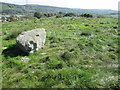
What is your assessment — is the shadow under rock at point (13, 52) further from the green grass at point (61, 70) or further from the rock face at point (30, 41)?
the rock face at point (30, 41)

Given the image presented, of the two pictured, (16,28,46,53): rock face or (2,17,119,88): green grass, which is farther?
(16,28,46,53): rock face

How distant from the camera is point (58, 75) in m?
7.24

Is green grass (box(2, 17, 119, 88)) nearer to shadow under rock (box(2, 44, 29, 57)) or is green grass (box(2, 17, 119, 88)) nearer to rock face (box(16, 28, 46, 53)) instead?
shadow under rock (box(2, 44, 29, 57))

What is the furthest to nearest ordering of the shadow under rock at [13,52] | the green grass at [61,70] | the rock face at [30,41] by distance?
the shadow under rock at [13,52] < the rock face at [30,41] < the green grass at [61,70]

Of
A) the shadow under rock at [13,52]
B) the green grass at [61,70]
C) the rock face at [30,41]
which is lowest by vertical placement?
the green grass at [61,70]

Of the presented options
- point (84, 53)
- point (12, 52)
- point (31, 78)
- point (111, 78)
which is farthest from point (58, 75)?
point (12, 52)

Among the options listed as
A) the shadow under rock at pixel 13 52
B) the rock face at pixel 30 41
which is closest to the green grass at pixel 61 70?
the shadow under rock at pixel 13 52

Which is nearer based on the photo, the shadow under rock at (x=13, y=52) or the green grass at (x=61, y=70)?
the green grass at (x=61, y=70)

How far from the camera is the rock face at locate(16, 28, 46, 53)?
10685mm

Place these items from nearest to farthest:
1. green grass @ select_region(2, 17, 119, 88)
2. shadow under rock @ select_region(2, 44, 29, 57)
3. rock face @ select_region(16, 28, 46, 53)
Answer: green grass @ select_region(2, 17, 119, 88), rock face @ select_region(16, 28, 46, 53), shadow under rock @ select_region(2, 44, 29, 57)

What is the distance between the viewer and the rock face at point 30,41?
10.7 m

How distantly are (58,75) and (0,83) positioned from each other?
3.26 m

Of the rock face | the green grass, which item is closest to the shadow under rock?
the green grass

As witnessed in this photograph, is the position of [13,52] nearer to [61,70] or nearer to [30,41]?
[30,41]
